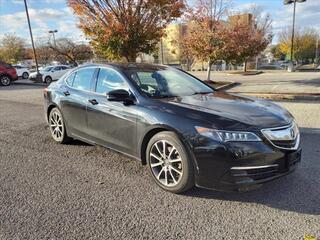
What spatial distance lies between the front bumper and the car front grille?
69 mm

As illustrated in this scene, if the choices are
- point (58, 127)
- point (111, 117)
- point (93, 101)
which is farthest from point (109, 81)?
point (58, 127)

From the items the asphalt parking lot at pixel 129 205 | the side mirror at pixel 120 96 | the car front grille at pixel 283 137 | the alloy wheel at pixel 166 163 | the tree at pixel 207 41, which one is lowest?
the asphalt parking lot at pixel 129 205

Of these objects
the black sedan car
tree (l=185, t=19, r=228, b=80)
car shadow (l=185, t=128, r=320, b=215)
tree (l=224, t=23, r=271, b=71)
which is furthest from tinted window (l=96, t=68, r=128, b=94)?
tree (l=224, t=23, r=271, b=71)

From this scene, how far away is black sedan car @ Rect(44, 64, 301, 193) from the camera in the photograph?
10.6 feet

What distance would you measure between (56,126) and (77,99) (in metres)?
1.07

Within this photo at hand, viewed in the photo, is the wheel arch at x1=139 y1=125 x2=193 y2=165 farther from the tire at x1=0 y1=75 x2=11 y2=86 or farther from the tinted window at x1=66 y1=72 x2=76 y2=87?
the tire at x1=0 y1=75 x2=11 y2=86

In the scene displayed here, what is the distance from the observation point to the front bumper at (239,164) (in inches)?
126

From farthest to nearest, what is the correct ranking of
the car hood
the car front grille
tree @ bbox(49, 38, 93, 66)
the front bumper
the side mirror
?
1. tree @ bbox(49, 38, 93, 66)
2. the side mirror
3. the car hood
4. the car front grille
5. the front bumper

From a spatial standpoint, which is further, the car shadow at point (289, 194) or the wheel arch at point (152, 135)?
the wheel arch at point (152, 135)

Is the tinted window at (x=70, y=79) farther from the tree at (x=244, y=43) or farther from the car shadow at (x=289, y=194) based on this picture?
the tree at (x=244, y=43)

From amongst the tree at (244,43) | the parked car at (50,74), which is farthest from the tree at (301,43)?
the parked car at (50,74)

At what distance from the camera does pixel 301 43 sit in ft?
199

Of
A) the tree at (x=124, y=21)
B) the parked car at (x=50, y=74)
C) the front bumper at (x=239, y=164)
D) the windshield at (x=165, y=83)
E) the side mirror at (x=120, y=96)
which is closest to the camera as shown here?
the front bumper at (x=239, y=164)

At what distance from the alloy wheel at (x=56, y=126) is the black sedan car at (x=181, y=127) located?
54cm
